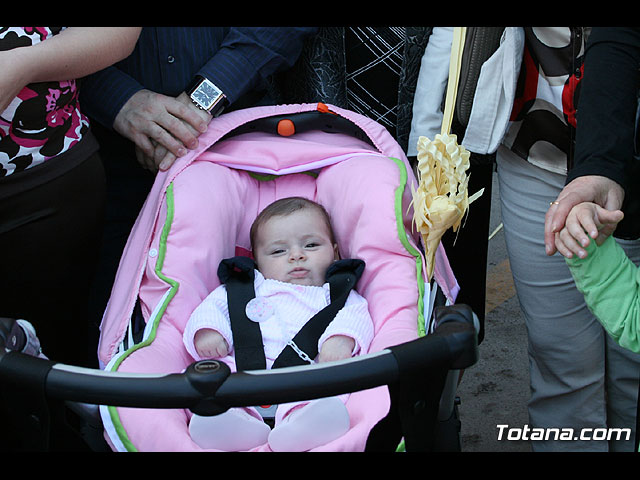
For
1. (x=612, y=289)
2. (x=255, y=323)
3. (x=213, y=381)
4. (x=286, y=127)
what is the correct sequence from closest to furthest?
(x=213, y=381) → (x=612, y=289) → (x=255, y=323) → (x=286, y=127)

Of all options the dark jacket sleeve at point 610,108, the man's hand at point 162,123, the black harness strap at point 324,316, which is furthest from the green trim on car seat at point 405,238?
the man's hand at point 162,123

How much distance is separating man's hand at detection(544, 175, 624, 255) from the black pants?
1197 millimetres

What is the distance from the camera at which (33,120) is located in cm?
182

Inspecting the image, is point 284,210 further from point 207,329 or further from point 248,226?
point 207,329

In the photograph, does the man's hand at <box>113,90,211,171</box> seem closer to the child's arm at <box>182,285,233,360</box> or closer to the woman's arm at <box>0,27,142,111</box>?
the woman's arm at <box>0,27,142,111</box>

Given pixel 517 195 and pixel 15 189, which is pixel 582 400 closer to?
pixel 517 195

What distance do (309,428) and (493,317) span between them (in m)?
2.14

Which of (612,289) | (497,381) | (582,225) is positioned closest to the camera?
(582,225)

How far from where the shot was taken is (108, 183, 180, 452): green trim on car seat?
153 centimetres

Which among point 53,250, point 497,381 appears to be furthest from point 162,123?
point 497,381

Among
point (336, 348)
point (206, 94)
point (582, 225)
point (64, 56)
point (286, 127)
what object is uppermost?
point (64, 56)

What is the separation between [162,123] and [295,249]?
55cm

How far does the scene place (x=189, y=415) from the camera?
1.72m
